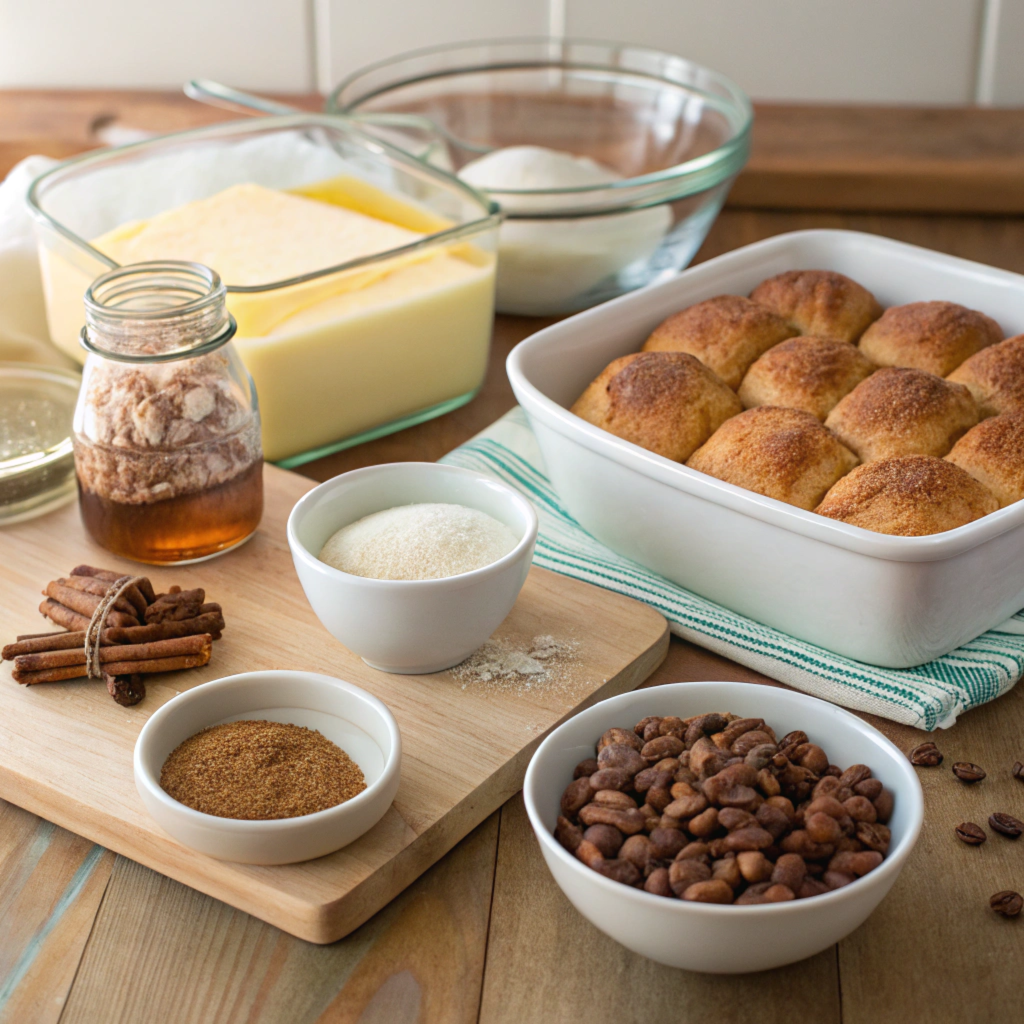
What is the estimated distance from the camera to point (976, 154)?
2.20 meters

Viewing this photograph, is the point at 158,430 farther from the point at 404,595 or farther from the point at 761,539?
the point at 761,539

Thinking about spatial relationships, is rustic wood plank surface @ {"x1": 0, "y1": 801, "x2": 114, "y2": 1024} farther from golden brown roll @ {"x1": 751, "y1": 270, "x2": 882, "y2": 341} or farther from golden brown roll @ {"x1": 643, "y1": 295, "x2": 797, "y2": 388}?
golden brown roll @ {"x1": 751, "y1": 270, "x2": 882, "y2": 341}

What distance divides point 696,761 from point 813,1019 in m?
0.18

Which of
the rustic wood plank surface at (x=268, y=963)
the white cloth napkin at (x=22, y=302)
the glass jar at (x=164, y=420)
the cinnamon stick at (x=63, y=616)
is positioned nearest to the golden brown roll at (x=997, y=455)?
the rustic wood plank surface at (x=268, y=963)

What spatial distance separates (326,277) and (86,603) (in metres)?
0.44

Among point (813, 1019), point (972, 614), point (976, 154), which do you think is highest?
point (976, 154)

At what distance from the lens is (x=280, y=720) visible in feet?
3.15

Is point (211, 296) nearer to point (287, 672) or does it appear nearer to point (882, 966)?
point (287, 672)

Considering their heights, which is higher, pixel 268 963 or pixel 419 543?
pixel 419 543

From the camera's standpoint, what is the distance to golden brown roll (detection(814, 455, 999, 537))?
100cm

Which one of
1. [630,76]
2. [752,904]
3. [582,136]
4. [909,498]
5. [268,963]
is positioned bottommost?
[268,963]

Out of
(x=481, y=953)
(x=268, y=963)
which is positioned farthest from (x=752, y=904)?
(x=268, y=963)

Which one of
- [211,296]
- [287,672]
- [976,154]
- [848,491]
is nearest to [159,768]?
[287,672]

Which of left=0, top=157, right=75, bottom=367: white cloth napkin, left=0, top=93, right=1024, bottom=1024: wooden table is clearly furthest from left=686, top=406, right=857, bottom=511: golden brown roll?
left=0, top=157, right=75, bottom=367: white cloth napkin
